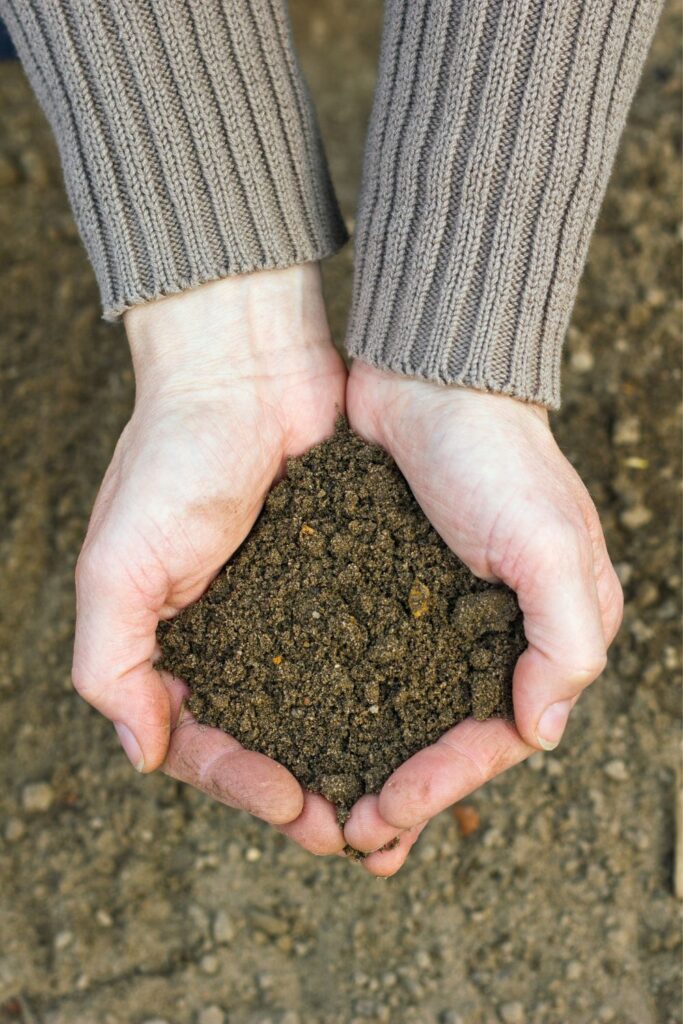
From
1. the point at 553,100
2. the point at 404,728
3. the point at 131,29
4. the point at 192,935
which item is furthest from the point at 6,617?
the point at 553,100

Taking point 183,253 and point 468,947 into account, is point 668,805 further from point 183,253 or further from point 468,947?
point 183,253

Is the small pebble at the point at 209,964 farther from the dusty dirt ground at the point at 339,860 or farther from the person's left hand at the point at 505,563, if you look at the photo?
the person's left hand at the point at 505,563

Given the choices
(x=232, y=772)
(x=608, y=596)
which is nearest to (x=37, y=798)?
(x=232, y=772)

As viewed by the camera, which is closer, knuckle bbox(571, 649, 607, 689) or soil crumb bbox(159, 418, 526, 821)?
knuckle bbox(571, 649, 607, 689)

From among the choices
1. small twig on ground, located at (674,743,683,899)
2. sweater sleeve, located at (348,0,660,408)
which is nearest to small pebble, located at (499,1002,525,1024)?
small twig on ground, located at (674,743,683,899)

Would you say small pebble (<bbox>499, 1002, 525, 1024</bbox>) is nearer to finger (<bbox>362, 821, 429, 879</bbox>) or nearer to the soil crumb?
finger (<bbox>362, 821, 429, 879</bbox>)
